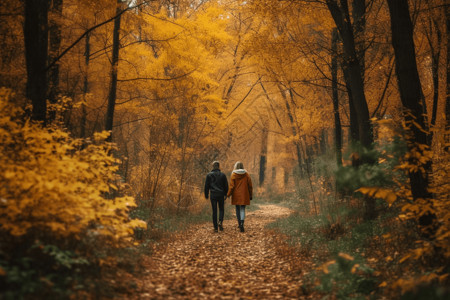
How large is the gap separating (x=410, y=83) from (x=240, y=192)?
559 cm

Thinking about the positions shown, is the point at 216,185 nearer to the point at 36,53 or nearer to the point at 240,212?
the point at 240,212

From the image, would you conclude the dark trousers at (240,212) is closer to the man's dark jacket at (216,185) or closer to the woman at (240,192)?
the woman at (240,192)

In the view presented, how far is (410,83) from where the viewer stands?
507 cm

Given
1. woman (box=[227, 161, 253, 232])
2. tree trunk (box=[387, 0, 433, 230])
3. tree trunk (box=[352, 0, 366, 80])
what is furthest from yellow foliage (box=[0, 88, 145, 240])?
tree trunk (box=[352, 0, 366, 80])

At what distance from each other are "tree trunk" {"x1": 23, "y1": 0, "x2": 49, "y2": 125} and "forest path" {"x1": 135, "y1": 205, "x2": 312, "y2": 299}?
10.8ft

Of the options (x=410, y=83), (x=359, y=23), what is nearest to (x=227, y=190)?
(x=410, y=83)

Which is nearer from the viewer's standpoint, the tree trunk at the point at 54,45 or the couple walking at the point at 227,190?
the tree trunk at the point at 54,45

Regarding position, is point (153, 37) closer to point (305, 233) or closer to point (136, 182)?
point (136, 182)

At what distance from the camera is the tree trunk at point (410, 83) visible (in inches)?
191

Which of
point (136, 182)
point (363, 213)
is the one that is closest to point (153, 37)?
point (136, 182)

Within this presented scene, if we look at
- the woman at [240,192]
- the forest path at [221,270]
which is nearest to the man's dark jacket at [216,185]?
the woman at [240,192]

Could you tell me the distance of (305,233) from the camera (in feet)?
25.5

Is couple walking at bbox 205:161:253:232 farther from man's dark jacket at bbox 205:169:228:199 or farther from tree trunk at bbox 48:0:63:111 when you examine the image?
tree trunk at bbox 48:0:63:111

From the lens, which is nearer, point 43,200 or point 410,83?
point 43,200
